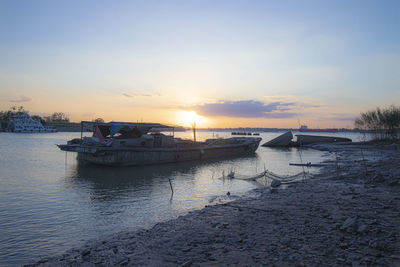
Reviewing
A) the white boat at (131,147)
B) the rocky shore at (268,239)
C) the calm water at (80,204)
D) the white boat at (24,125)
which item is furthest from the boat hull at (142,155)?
the white boat at (24,125)

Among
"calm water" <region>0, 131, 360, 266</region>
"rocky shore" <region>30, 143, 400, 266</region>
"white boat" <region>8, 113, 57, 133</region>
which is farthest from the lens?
"white boat" <region>8, 113, 57, 133</region>

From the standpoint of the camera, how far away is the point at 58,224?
28.8 feet

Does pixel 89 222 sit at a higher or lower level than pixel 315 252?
lower

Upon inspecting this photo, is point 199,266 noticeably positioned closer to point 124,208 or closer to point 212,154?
point 124,208

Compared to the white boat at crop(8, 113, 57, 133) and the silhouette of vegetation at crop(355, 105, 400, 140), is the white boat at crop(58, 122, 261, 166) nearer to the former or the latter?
the silhouette of vegetation at crop(355, 105, 400, 140)

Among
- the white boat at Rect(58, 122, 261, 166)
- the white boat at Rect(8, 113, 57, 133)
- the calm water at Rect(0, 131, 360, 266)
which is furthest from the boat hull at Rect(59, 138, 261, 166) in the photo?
the white boat at Rect(8, 113, 57, 133)

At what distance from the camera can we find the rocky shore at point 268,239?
4.92m

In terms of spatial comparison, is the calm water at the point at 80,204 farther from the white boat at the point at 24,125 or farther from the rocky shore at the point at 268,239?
the white boat at the point at 24,125

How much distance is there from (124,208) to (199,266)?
6948mm

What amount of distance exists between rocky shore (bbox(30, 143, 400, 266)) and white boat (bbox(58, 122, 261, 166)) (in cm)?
1563

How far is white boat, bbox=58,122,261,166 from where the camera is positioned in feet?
74.3

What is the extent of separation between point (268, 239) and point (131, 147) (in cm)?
1969

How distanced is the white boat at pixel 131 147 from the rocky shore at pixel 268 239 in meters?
15.6

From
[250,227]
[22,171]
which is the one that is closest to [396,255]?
[250,227]
